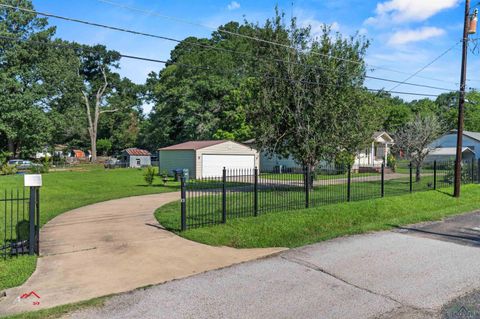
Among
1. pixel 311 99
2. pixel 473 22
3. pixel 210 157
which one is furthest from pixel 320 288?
pixel 210 157

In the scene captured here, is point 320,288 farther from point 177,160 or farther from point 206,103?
point 206,103

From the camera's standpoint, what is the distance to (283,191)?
13898 millimetres

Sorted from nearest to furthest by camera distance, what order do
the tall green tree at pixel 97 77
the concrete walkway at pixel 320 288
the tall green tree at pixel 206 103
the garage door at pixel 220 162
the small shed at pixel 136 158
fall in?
the concrete walkway at pixel 320 288
the garage door at pixel 220 162
the tall green tree at pixel 206 103
the small shed at pixel 136 158
the tall green tree at pixel 97 77

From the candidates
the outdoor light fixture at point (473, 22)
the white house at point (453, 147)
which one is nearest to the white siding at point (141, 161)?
the white house at point (453, 147)

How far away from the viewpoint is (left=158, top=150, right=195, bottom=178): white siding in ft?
91.6

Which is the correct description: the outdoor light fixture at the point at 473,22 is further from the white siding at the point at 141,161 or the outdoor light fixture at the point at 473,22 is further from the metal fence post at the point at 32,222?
the white siding at the point at 141,161

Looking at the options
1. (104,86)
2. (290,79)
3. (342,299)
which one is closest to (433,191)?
(290,79)

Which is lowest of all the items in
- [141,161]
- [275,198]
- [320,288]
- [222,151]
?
[320,288]

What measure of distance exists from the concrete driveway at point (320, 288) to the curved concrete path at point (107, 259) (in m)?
0.51

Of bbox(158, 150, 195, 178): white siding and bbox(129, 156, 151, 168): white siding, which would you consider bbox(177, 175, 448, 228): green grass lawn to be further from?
bbox(129, 156, 151, 168): white siding

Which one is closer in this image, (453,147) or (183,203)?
(183,203)

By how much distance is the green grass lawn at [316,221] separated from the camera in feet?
28.8

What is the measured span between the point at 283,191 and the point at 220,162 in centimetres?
1489

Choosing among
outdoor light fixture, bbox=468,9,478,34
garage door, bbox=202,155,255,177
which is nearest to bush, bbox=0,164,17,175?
garage door, bbox=202,155,255,177
